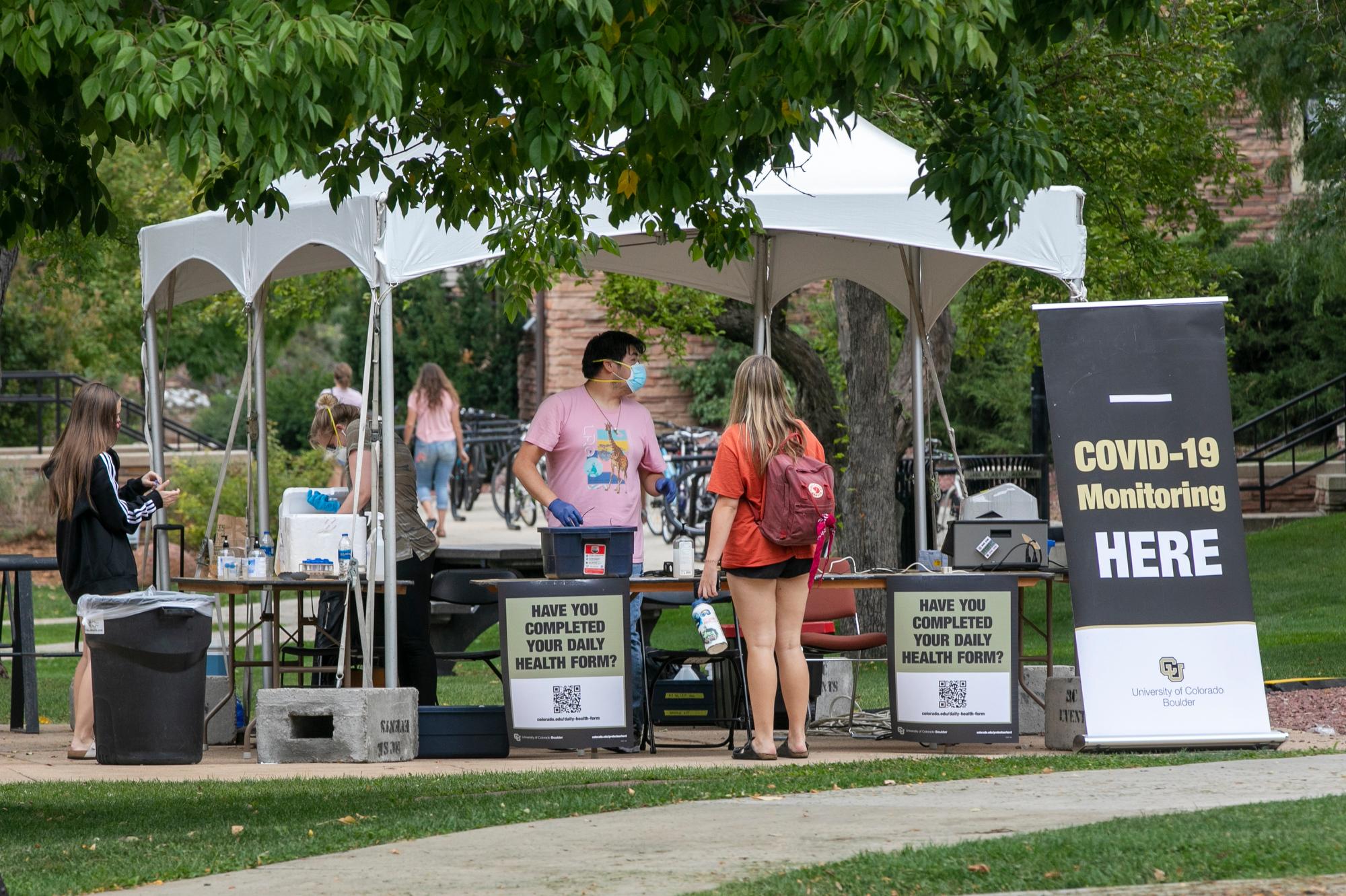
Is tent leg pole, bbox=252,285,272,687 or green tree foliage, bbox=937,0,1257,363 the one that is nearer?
tent leg pole, bbox=252,285,272,687

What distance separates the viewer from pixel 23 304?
2556 centimetres

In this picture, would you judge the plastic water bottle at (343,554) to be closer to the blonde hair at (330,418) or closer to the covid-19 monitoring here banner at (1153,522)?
the blonde hair at (330,418)

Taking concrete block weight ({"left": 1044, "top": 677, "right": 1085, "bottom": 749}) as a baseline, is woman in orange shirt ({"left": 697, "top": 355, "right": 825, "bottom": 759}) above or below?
above

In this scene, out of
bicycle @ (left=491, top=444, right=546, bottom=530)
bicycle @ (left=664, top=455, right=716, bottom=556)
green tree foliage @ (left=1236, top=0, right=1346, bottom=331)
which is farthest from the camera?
bicycle @ (left=491, top=444, right=546, bottom=530)

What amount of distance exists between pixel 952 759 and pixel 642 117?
3.74 metres

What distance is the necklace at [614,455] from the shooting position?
29.7 ft

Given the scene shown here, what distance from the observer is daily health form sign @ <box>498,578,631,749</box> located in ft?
28.5

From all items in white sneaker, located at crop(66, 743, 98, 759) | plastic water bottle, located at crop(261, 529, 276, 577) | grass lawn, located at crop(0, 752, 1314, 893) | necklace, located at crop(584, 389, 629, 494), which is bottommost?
grass lawn, located at crop(0, 752, 1314, 893)

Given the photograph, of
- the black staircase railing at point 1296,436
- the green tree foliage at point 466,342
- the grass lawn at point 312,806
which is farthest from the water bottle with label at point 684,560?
the green tree foliage at point 466,342

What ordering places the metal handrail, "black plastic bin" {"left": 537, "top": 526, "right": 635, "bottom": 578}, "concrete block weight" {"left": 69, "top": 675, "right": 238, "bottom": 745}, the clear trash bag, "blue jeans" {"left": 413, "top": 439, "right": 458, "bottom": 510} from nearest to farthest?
the clear trash bag
"black plastic bin" {"left": 537, "top": 526, "right": 635, "bottom": 578}
"concrete block weight" {"left": 69, "top": 675, "right": 238, "bottom": 745}
"blue jeans" {"left": 413, "top": 439, "right": 458, "bottom": 510}
the metal handrail

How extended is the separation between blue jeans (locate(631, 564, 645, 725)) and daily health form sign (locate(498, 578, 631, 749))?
5.7 inches

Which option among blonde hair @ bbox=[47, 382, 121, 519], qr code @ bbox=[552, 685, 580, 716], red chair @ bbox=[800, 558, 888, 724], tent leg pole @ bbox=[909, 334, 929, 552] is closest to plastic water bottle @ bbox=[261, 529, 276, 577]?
blonde hair @ bbox=[47, 382, 121, 519]

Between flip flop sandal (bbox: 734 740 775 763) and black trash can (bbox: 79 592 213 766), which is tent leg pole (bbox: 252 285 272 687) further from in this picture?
flip flop sandal (bbox: 734 740 775 763)

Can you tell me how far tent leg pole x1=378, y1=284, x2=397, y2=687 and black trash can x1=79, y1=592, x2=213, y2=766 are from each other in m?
0.87
